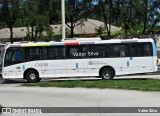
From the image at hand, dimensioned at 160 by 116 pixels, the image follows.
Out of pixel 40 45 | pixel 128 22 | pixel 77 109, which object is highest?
pixel 128 22

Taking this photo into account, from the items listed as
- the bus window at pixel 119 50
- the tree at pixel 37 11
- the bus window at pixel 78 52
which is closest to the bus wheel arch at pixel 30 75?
the bus window at pixel 78 52

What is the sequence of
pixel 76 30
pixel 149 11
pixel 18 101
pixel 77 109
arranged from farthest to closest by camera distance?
pixel 76 30
pixel 149 11
pixel 18 101
pixel 77 109

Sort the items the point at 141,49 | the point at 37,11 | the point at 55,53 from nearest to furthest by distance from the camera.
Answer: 1. the point at 141,49
2. the point at 55,53
3. the point at 37,11

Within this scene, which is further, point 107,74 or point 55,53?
point 55,53

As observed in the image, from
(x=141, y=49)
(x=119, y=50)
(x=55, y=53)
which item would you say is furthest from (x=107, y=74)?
(x=55, y=53)

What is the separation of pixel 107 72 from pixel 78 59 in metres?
2.02

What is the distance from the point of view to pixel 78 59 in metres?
27.2

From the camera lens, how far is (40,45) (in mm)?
27516

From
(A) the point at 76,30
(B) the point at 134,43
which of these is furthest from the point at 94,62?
(A) the point at 76,30

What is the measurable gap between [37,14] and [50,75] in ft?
71.4

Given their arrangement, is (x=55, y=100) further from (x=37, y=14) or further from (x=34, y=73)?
(x=37, y=14)

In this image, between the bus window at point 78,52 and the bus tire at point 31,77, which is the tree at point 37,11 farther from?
the bus tire at point 31,77

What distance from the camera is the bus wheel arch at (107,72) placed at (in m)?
27.2

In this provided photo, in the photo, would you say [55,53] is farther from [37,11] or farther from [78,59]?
[37,11]
